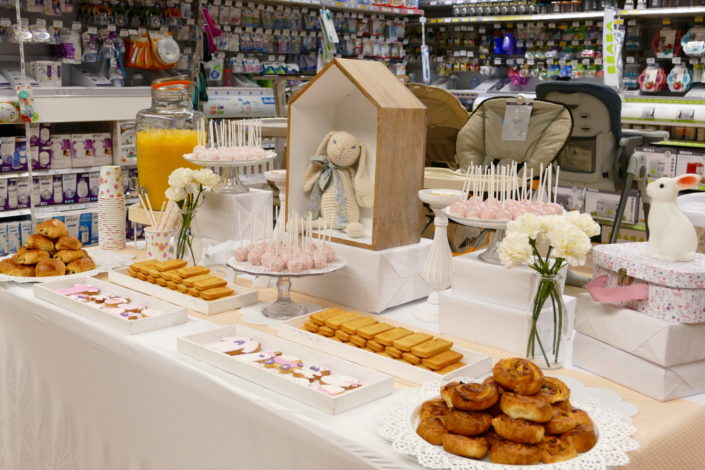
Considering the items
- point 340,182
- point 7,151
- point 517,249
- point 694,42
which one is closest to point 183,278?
point 340,182

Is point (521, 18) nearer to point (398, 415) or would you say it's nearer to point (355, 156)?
point (355, 156)

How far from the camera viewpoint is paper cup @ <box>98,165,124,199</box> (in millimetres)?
2549

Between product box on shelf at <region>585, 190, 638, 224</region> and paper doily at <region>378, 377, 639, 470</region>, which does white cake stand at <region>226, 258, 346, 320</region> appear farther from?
product box on shelf at <region>585, 190, 638, 224</region>

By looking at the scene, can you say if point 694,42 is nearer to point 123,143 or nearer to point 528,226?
point 123,143

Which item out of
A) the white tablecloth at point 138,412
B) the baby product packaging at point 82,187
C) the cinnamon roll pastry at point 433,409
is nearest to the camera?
the cinnamon roll pastry at point 433,409

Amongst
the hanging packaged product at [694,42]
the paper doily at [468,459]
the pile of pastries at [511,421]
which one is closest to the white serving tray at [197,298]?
the paper doily at [468,459]

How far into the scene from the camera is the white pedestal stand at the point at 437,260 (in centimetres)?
190

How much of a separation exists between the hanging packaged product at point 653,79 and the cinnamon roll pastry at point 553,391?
5.63 meters

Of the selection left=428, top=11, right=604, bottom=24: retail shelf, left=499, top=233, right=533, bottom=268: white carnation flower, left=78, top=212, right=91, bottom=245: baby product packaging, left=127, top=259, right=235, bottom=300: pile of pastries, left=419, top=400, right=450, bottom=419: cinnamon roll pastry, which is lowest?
left=78, top=212, right=91, bottom=245: baby product packaging

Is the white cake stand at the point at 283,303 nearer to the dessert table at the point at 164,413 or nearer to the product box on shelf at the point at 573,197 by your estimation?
the dessert table at the point at 164,413

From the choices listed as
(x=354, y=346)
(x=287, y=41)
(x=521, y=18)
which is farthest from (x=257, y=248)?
(x=521, y=18)

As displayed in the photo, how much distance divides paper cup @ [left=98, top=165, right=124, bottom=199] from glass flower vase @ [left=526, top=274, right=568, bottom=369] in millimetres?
1610

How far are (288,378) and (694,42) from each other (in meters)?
5.63

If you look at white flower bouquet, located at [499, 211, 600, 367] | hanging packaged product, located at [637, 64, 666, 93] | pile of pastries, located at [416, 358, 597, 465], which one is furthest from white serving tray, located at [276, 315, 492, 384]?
hanging packaged product, located at [637, 64, 666, 93]
